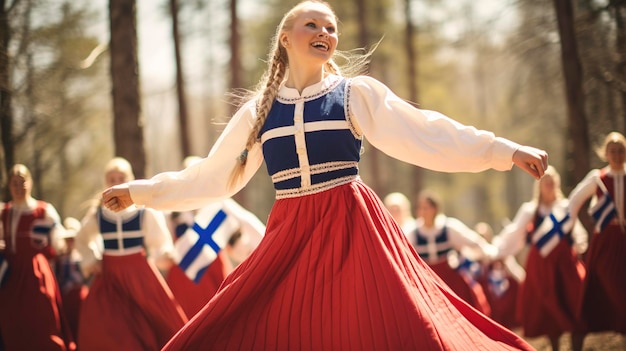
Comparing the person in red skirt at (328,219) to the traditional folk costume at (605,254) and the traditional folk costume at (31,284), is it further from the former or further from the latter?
the traditional folk costume at (605,254)

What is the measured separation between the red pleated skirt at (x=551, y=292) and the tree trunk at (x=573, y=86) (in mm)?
2317

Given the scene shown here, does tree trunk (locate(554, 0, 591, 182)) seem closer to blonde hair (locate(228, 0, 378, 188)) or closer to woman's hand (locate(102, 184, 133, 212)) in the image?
blonde hair (locate(228, 0, 378, 188))

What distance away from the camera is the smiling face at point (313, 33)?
13.9 feet

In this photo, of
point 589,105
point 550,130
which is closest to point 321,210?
point 589,105

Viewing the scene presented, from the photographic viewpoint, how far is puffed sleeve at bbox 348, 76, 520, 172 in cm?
378

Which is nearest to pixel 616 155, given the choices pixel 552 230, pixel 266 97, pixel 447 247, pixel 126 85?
pixel 552 230

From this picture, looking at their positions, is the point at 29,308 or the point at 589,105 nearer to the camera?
the point at 29,308

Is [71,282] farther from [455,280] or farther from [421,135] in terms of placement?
[421,135]

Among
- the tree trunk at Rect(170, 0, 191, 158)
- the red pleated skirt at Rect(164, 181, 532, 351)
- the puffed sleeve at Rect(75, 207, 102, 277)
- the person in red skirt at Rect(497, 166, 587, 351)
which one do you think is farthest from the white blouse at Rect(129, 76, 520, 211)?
the tree trunk at Rect(170, 0, 191, 158)

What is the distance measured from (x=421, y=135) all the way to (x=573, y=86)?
7.02 metres

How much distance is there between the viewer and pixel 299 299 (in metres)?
3.72

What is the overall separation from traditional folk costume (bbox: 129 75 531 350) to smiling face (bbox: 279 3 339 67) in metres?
0.16

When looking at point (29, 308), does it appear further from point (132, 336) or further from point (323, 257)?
point (323, 257)

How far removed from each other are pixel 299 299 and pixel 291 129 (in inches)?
36.2
